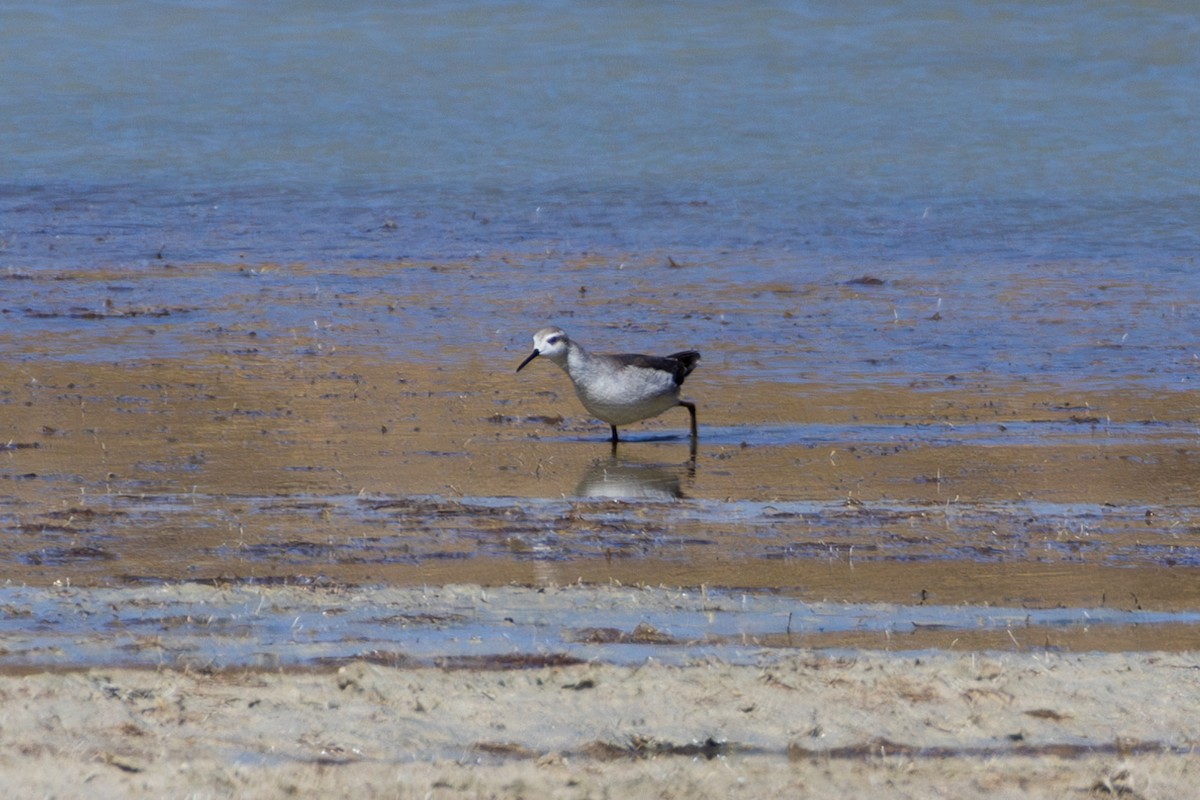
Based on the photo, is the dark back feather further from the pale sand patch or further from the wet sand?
the pale sand patch

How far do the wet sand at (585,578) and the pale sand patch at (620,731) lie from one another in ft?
0.04

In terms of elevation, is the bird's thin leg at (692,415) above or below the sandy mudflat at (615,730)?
below

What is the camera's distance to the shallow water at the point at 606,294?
26.6 ft

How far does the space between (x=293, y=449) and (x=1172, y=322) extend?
7.29m

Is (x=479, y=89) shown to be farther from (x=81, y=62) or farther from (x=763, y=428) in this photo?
(x=763, y=428)

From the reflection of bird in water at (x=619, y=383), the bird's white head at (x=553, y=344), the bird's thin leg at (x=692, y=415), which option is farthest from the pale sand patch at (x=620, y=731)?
the bird's white head at (x=553, y=344)

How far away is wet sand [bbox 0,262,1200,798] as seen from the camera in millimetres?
5375

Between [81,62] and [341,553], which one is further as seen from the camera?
[81,62]

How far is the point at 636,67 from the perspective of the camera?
3064 cm

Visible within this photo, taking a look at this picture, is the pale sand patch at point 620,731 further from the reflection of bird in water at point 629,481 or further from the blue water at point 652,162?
the blue water at point 652,162

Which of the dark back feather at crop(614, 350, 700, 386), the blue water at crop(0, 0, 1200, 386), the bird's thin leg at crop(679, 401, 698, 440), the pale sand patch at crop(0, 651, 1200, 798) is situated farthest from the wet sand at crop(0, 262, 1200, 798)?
the blue water at crop(0, 0, 1200, 386)

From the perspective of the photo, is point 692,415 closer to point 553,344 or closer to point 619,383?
point 619,383

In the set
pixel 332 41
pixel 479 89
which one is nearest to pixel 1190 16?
pixel 479 89

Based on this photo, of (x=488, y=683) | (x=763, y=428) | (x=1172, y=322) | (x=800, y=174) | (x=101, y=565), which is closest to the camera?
(x=488, y=683)
